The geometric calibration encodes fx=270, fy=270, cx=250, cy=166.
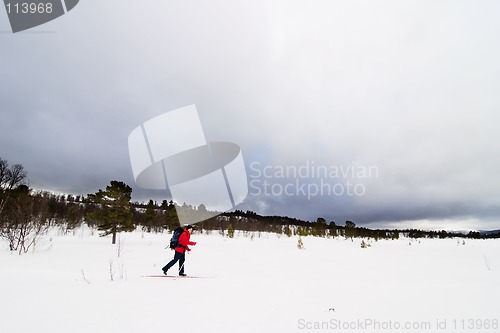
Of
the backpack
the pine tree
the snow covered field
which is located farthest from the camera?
the pine tree

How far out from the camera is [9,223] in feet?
53.9

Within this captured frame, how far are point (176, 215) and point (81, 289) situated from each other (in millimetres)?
42184

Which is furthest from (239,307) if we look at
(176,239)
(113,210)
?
(113,210)

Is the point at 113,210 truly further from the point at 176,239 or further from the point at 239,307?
the point at 239,307

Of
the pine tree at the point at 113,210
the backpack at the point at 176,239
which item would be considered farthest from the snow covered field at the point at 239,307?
the pine tree at the point at 113,210

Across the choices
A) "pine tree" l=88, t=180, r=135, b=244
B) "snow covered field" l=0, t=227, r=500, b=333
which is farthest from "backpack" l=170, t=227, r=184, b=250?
"pine tree" l=88, t=180, r=135, b=244

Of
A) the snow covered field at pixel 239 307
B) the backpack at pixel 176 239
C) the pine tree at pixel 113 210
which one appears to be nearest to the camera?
the snow covered field at pixel 239 307

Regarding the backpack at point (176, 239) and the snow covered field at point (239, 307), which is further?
the backpack at point (176, 239)

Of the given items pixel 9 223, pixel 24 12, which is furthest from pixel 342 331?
pixel 9 223

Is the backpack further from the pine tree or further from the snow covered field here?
the pine tree

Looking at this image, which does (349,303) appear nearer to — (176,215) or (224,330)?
(224,330)

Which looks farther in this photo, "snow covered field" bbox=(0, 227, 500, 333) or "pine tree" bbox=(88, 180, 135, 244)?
"pine tree" bbox=(88, 180, 135, 244)

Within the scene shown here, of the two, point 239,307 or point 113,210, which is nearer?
point 239,307

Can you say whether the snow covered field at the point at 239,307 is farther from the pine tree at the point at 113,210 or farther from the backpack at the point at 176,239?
the pine tree at the point at 113,210
